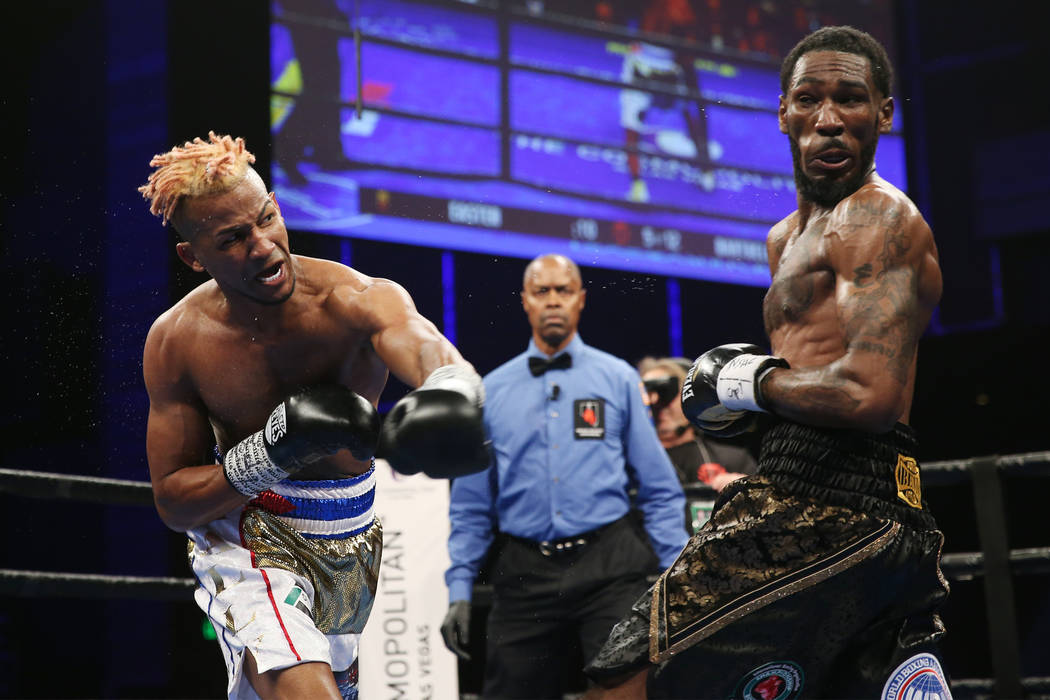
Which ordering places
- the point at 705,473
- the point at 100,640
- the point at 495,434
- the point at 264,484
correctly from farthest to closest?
1. the point at 100,640
2. the point at 705,473
3. the point at 495,434
4. the point at 264,484

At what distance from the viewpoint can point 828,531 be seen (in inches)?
74.2

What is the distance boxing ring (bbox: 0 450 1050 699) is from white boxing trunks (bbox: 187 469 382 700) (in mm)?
1047

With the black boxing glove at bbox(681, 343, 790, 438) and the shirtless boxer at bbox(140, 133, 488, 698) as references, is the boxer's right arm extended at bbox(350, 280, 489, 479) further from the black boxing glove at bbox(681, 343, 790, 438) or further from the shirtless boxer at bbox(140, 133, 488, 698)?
the black boxing glove at bbox(681, 343, 790, 438)

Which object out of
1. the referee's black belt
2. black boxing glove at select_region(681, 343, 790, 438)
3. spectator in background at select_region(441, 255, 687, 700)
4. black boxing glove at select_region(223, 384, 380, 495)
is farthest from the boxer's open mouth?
the referee's black belt

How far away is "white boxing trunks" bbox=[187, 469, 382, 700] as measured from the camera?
1993 mm

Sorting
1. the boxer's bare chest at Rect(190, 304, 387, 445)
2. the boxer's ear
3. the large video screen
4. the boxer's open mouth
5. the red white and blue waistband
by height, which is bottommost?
the red white and blue waistband

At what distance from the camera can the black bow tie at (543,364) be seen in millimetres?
2805

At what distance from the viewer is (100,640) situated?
407 centimetres

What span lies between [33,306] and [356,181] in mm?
904

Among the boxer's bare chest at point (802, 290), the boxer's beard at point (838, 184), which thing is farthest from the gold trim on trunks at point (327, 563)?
the boxer's beard at point (838, 184)

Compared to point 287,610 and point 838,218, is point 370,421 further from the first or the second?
point 838,218

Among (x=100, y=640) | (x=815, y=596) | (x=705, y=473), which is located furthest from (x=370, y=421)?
(x=100, y=640)

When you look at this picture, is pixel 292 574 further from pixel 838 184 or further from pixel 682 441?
pixel 682 441

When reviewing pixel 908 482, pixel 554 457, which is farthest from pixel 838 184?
pixel 554 457
